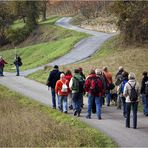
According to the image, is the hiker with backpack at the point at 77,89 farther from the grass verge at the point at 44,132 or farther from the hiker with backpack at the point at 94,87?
the hiker with backpack at the point at 94,87

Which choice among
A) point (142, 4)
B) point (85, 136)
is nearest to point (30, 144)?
point (85, 136)

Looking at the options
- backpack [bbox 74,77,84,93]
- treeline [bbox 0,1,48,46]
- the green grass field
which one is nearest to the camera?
backpack [bbox 74,77,84,93]

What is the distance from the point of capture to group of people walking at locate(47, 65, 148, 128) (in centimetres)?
1528

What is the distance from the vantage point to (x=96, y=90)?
53.9ft

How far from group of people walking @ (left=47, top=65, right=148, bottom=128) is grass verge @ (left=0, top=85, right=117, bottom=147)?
0.77 metres

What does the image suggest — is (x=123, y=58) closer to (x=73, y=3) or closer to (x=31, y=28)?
(x=31, y=28)

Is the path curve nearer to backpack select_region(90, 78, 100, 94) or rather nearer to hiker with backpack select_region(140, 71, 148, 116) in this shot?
hiker with backpack select_region(140, 71, 148, 116)

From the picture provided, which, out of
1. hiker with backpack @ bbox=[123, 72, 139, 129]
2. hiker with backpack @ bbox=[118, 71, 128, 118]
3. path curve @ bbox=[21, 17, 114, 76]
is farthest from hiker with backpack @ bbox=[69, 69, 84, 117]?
path curve @ bbox=[21, 17, 114, 76]

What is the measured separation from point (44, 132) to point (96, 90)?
354cm

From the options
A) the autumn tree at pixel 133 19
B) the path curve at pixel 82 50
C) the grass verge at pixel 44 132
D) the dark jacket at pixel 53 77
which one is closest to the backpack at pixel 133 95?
the grass verge at pixel 44 132

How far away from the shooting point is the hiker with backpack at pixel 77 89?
17.4 meters

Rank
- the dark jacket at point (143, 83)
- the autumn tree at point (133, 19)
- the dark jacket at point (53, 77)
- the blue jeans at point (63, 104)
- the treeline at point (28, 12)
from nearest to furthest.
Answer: the dark jacket at point (143, 83) → the blue jeans at point (63, 104) → the dark jacket at point (53, 77) → the autumn tree at point (133, 19) → the treeline at point (28, 12)

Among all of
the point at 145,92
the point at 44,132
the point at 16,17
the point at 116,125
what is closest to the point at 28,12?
the point at 16,17

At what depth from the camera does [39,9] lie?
68.5 m
